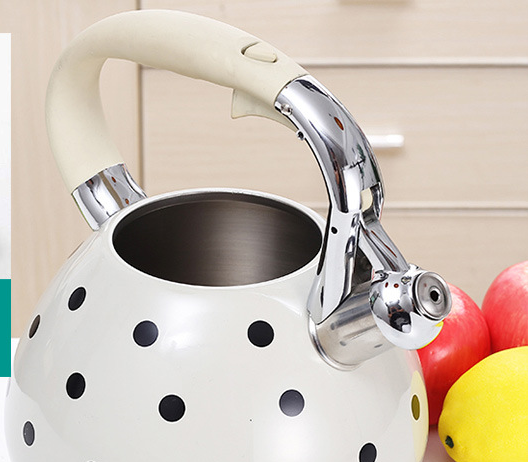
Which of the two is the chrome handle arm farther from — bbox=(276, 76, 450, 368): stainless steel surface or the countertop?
the countertop

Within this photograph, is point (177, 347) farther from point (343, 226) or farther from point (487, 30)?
point (487, 30)

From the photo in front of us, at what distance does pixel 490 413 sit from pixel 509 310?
3.6 inches

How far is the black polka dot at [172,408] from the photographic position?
12.1 inches

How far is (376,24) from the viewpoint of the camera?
3.86 feet

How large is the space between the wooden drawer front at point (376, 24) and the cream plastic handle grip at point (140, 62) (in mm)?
774

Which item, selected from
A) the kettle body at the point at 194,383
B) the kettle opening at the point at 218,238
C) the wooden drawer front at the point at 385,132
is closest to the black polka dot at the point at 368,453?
the kettle body at the point at 194,383

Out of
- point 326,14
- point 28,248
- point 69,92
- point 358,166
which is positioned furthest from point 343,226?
point 28,248

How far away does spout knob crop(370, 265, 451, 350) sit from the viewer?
0.93ft

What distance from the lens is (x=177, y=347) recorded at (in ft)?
1.04

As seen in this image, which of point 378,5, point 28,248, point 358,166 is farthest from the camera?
point 28,248

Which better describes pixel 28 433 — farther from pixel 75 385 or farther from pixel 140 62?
pixel 140 62

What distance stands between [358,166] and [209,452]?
128 mm

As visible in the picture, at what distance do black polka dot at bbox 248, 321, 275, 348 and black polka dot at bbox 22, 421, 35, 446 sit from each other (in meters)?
0.11

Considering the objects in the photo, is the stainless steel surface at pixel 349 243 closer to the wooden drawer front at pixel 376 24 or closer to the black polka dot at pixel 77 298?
the black polka dot at pixel 77 298
